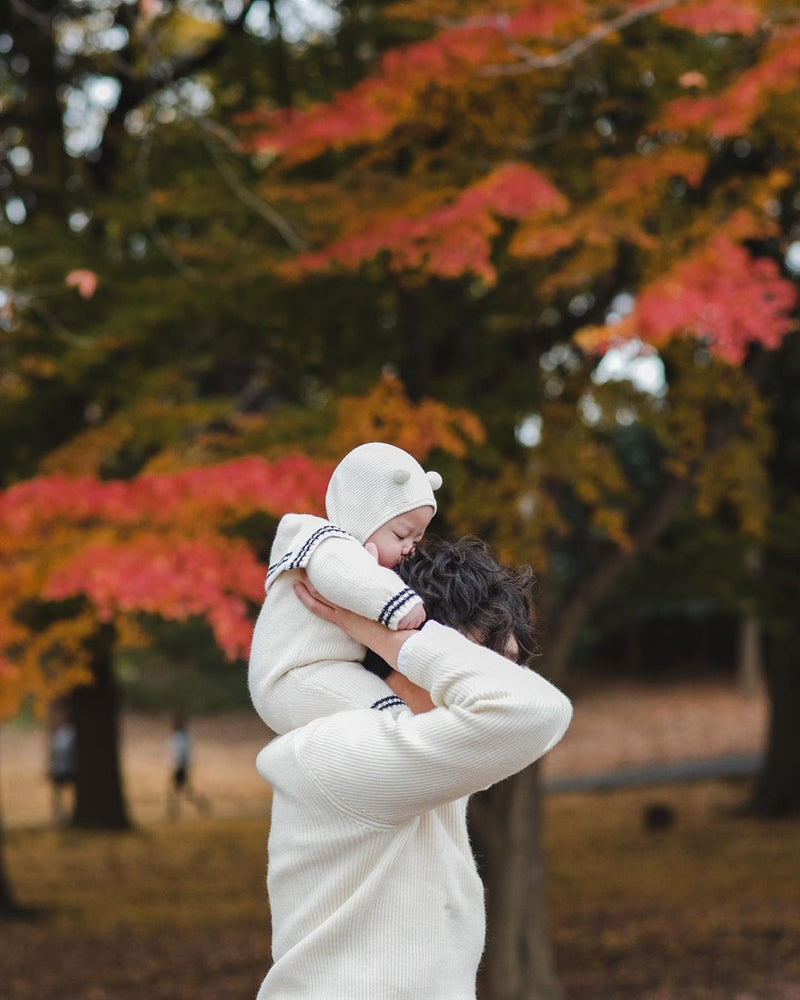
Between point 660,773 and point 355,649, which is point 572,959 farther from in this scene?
point 660,773

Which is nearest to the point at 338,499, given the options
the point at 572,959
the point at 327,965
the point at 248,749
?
the point at 327,965

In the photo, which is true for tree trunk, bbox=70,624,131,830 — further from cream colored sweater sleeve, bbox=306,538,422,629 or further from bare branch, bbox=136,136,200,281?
cream colored sweater sleeve, bbox=306,538,422,629

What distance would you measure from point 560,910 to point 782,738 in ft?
16.6

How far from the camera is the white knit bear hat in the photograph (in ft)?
6.05

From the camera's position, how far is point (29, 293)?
252 inches

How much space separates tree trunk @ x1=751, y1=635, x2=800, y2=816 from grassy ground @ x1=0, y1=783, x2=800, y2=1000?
43 cm

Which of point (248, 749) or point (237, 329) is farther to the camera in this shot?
point (248, 749)

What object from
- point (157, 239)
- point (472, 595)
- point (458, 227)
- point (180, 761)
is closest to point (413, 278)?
point (458, 227)

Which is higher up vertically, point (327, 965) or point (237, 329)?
point (327, 965)

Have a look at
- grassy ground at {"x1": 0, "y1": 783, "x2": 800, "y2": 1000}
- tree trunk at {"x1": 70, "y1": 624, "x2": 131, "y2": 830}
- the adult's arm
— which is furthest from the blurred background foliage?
tree trunk at {"x1": 70, "y1": 624, "x2": 131, "y2": 830}

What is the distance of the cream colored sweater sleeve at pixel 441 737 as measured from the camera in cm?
159

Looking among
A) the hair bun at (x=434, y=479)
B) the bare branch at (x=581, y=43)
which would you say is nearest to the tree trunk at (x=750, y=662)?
the bare branch at (x=581, y=43)

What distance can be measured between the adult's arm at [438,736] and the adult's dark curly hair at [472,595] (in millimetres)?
143

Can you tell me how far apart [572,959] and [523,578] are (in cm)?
773
